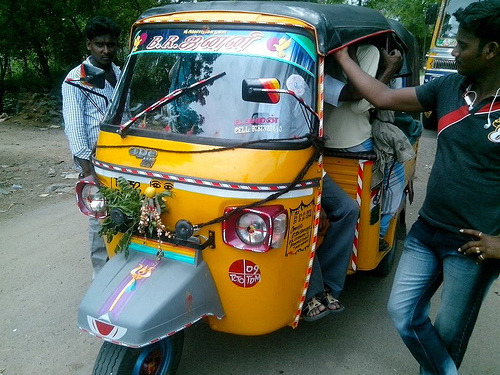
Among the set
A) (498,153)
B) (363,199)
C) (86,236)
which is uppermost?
(498,153)

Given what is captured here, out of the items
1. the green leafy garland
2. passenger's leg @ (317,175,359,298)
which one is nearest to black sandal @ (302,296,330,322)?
passenger's leg @ (317,175,359,298)

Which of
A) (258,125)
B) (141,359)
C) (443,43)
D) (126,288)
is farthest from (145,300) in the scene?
(443,43)

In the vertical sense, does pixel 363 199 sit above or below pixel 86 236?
above

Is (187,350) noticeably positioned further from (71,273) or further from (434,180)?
(434,180)

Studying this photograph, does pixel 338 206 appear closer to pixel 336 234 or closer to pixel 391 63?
pixel 336 234

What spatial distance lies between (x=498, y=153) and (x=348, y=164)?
1.34 meters

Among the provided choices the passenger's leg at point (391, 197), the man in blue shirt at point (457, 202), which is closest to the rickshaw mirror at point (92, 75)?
the man in blue shirt at point (457, 202)

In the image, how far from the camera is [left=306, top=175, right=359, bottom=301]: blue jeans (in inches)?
124

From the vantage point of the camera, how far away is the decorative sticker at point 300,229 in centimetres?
267

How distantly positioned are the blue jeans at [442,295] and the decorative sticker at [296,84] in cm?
101

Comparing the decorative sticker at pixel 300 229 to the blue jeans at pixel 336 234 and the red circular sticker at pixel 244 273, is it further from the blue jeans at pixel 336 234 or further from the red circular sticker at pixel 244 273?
the blue jeans at pixel 336 234

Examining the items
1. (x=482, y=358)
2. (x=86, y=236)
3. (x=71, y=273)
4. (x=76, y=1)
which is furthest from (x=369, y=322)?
(x=76, y=1)

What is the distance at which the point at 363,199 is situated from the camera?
135 inches

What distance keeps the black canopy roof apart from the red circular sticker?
4.28ft
